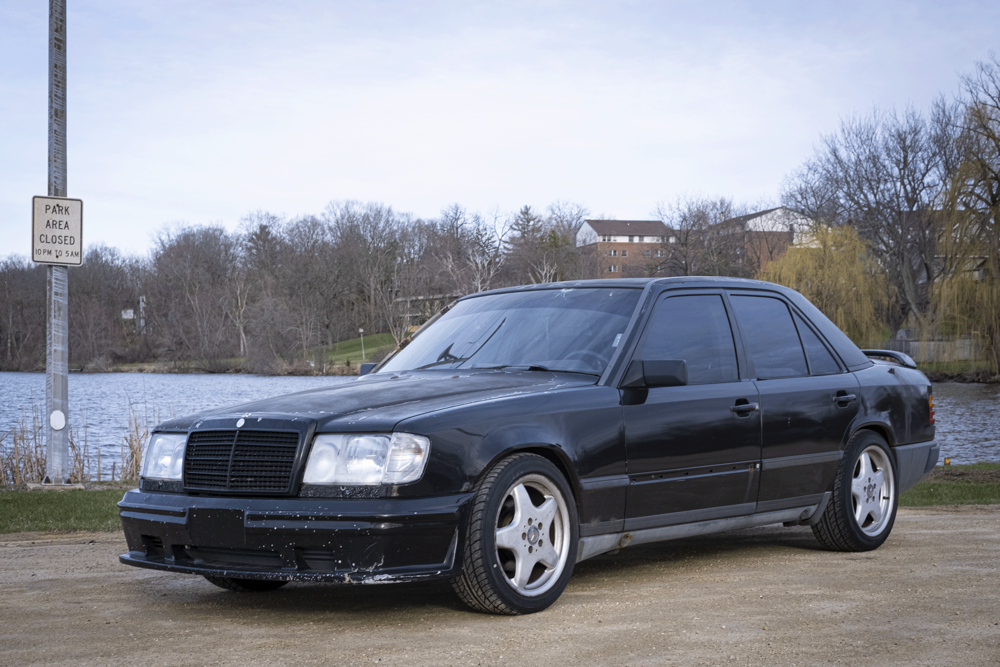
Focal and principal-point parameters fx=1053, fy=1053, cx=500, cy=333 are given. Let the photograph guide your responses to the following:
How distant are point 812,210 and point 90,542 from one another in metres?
66.4

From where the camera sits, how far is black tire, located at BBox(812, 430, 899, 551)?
6.58 metres

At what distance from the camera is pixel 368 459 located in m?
4.48

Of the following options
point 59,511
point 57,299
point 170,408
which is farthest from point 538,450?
point 170,408

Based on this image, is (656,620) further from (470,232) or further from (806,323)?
(470,232)

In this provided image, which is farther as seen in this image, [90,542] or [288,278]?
[288,278]

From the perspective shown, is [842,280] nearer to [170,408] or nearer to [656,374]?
[170,408]

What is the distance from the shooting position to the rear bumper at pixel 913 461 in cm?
713

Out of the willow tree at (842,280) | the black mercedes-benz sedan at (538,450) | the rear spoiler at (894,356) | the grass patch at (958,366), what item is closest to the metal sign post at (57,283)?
the black mercedes-benz sedan at (538,450)

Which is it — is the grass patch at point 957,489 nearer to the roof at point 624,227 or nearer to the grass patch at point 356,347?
the grass patch at point 356,347

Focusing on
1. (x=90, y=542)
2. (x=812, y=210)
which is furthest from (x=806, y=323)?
(x=812, y=210)

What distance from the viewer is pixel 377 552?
437 cm

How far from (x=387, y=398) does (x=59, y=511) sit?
20.0 ft

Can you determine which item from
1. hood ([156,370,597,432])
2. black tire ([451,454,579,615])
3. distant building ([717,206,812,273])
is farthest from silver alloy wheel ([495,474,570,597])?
distant building ([717,206,812,273])

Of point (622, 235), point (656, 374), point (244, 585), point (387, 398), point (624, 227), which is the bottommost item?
point (244, 585)
